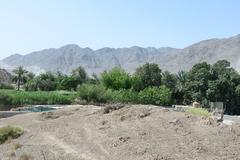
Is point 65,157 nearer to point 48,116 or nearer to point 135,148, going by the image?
point 135,148

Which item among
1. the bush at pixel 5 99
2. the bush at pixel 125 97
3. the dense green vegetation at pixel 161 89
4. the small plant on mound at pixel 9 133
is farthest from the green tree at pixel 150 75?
the small plant on mound at pixel 9 133

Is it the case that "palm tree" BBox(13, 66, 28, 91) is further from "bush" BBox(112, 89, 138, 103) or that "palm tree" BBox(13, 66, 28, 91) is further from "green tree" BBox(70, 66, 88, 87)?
"bush" BBox(112, 89, 138, 103)

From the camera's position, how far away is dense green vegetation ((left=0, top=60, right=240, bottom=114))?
64750 millimetres

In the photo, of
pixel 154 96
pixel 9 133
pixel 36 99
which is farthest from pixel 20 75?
pixel 9 133

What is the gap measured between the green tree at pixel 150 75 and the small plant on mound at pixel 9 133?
Result: 55047mm

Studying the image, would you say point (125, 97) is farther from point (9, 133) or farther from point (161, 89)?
point (9, 133)

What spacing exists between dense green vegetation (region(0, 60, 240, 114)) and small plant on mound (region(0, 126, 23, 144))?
1347 inches

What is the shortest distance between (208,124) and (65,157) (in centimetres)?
579

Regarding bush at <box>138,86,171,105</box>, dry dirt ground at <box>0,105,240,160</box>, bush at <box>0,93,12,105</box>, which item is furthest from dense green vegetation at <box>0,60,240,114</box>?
dry dirt ground at <box>0,105,240,160</box>

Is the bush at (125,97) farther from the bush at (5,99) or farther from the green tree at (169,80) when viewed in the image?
the green tree at (169,80)

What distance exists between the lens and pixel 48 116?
32.1 m

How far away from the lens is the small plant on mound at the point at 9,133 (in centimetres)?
2669

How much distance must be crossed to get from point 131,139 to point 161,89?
5248 cm

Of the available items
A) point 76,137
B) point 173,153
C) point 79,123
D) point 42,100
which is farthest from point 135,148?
point 42,100
